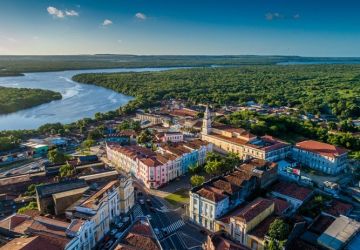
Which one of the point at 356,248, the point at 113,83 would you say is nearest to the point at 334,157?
the point at 356,248

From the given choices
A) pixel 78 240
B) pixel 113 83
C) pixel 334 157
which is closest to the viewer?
pixel 78 240

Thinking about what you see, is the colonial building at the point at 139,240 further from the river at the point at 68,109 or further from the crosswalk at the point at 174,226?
the river at the point at 68,109

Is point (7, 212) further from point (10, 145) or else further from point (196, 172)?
point (10, 145)

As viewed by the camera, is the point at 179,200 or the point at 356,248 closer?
the point at 356,248

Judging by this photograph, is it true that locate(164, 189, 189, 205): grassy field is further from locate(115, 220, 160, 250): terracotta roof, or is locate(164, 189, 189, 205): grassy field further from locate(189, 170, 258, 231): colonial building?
locate(115, 220, 160, 250): terracotta roof

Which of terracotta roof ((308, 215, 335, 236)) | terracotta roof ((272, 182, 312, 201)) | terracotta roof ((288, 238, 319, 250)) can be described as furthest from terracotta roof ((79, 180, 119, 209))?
terracotta roof ((308, 215, 335, 236))
